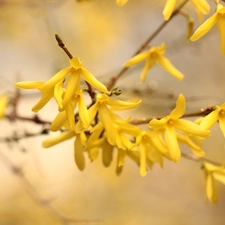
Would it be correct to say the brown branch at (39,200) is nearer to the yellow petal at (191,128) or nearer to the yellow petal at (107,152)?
the yellow petal at (107,152)

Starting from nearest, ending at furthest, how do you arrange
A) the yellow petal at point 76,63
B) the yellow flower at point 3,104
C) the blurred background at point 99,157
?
the yellow petal at point 76,63
the yellow flower at point 3,104
the blurred background at point 99,157

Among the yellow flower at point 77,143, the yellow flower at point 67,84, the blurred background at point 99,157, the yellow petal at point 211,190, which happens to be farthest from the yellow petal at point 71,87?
the blurred background at point 99,157

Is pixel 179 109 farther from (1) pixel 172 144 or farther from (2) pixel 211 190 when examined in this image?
(2) pixel 211 190

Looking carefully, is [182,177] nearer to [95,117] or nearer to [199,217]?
[199,217]

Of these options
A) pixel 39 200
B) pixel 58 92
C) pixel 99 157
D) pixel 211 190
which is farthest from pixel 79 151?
pixel 99 157

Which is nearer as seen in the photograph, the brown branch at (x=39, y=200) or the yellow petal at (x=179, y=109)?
the yellow petal at (x=179, y=109)
